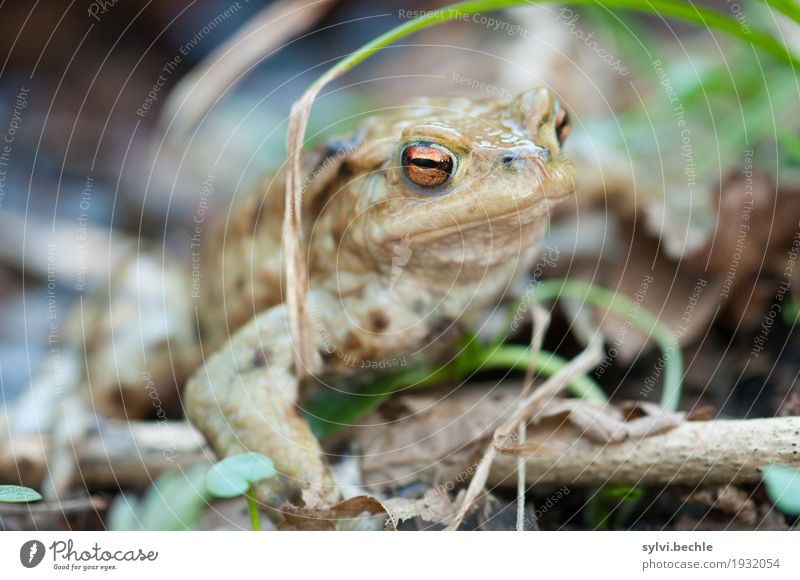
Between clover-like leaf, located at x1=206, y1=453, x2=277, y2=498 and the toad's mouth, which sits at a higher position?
the toad's mouth

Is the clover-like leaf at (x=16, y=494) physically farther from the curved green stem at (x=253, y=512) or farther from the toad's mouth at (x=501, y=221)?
the toad's mouth at (x=501, y=221)

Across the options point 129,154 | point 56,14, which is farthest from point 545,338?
point 56,14

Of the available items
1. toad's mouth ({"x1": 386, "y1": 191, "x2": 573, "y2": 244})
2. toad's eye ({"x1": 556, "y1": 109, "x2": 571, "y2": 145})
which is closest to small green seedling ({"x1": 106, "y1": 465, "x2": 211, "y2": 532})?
toad's mouth ({"x1": 386, "y1": 191, "x2": 573, "y2": 244})

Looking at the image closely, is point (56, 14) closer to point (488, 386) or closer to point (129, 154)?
point (129, 154)

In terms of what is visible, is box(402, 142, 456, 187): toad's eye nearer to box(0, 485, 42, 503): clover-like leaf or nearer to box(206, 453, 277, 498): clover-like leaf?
box(206, 453, 277, 498): clover-like leaf

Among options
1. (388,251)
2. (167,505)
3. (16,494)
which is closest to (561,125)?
(388,251)

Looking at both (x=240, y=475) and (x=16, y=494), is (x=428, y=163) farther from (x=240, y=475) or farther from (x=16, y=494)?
(x=16, y=494)
